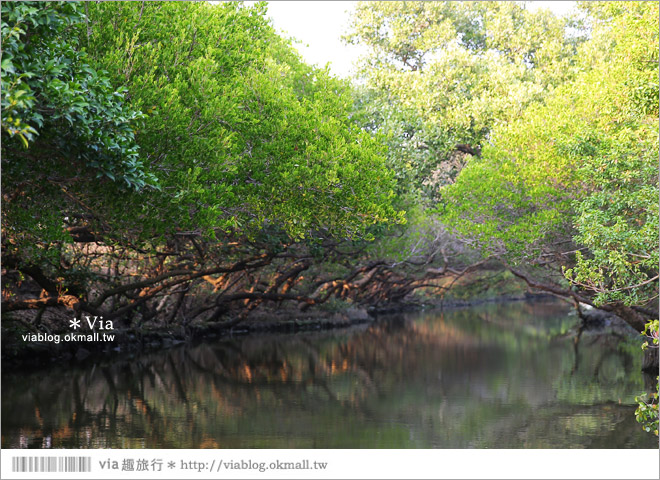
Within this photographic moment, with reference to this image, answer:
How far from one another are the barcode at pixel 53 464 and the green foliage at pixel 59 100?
335cm

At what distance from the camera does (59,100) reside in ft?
26.8

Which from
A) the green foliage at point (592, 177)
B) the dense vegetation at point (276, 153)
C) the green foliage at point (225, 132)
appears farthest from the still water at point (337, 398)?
the green foliage at point (225, 132)

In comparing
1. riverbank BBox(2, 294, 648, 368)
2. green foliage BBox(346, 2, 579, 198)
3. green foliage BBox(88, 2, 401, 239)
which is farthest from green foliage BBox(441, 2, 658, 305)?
riverbank BBox(2, 294, 648, 368)

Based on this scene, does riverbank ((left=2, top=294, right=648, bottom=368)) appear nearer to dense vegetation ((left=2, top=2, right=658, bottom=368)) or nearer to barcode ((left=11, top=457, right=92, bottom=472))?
dense vegetation ((left=2, top=2, right=658, bottom=368))

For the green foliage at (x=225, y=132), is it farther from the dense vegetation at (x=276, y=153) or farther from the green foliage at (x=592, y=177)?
the green foliage at (x=592, y=177)

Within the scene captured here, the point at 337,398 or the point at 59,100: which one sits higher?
the point at 59,100

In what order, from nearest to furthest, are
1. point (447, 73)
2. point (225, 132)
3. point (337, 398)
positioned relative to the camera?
1. point (225, 132)
2. point (337, 398)
3. point (447, 73)

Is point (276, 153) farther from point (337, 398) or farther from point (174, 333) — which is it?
point (174, 333)

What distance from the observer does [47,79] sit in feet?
26.4

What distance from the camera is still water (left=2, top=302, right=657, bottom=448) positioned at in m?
13.2

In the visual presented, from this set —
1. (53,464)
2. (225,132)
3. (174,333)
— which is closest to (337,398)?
(225,132)

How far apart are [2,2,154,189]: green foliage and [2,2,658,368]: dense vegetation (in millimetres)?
30

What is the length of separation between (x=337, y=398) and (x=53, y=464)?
10.6m

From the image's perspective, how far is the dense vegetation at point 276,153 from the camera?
9906 millimetres
